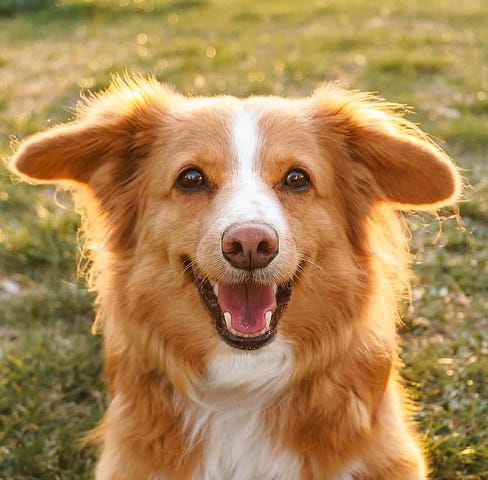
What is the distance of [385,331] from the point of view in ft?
10.4

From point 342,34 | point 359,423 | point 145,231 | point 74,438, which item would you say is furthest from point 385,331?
point 342,34

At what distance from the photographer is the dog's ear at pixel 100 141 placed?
9.77 feet

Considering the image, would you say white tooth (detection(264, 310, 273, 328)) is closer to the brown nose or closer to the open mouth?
the open mouth

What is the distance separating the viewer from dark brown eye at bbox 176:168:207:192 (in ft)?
9.70

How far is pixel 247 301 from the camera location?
286cm

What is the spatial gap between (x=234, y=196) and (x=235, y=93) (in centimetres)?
549

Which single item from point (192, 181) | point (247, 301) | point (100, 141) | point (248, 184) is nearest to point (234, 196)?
point (248, 184)

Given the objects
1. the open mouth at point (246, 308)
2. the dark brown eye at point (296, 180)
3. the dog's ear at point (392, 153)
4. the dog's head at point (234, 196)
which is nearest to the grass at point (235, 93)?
the dog's ear at point (392, 153)

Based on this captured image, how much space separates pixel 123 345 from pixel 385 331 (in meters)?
1.09

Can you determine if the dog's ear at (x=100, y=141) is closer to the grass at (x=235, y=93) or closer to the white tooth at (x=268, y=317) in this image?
the white tooth at (x=268, y=317)

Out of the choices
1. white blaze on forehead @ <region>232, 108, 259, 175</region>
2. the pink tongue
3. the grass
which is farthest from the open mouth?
the grass

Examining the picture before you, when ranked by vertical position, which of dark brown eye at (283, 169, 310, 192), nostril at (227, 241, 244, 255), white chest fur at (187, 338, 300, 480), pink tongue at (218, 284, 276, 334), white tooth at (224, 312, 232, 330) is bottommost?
white chest fur at (187, 338, 300, 480)

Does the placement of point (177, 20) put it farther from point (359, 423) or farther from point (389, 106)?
point (359, 423)

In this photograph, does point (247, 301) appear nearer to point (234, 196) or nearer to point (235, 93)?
point (234, 196)
